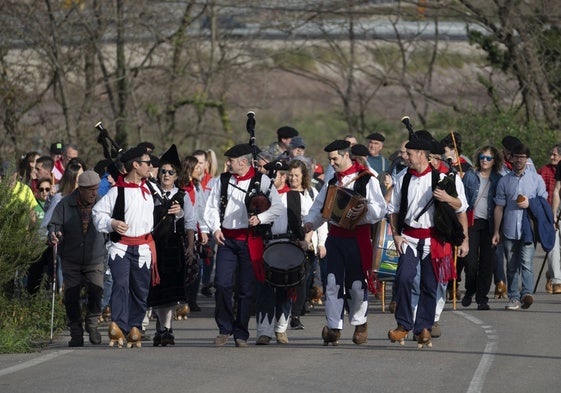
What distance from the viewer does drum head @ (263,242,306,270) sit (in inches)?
544

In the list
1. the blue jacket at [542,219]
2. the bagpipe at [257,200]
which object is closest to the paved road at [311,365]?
the bagpipe at [257,200]

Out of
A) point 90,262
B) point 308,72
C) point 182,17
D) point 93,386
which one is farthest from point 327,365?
point 308,72

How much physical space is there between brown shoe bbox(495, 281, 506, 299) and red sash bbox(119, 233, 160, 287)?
5.95m

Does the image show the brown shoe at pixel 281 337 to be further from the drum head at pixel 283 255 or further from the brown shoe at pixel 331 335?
the drum head at pixel 283 255

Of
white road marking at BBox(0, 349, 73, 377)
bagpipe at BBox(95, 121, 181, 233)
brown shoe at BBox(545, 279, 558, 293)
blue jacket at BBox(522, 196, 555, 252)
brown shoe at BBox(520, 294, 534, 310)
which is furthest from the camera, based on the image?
brown shoe at BBox(545, 279, 558, 293)

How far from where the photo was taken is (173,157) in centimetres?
1462

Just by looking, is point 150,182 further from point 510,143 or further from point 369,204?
point 510,143

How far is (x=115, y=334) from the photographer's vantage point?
13.7m

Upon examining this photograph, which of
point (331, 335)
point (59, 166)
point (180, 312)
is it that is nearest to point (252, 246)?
point (331, 335)

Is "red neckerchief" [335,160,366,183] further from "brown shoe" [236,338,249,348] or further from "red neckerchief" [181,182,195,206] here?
"red neckerchief" [181,182,195,206]

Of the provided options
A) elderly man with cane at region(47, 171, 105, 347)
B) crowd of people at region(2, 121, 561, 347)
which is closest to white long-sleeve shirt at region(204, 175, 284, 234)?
crowd of people at region(2, 121, 561, 347)

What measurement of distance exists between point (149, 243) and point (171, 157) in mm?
1213

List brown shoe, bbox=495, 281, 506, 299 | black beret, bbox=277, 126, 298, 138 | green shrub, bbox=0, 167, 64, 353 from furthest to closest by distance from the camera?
brown shoe, bbox=495, 281, 506, 299 < black beret, bbox=277, 126, 298, 138 < green shrub, bbox=0, 167, 64, 353

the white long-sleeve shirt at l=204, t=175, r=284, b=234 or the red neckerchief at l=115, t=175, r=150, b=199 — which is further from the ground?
the red neckerchief at l=115, t=175, r=150, b=199
